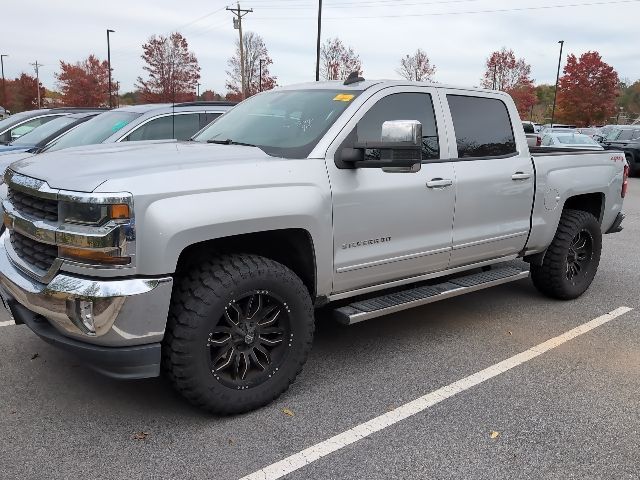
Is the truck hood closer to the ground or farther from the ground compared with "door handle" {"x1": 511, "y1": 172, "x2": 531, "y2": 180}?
farther from the ground

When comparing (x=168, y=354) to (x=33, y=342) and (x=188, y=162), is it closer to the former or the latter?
(x=188, y=162)

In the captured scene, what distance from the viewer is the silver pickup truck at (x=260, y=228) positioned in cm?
295

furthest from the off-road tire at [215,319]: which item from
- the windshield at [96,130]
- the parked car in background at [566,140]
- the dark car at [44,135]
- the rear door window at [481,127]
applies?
the parked car in background at [566,140]

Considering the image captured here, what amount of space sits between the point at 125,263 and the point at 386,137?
1.65 meters

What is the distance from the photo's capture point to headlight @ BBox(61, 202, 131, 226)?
2.86 m

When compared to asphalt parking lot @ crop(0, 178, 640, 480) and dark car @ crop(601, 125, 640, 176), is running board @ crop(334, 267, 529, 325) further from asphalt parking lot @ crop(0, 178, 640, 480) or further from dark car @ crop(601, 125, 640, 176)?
dark car @ crop(601, 125, 640, 176)

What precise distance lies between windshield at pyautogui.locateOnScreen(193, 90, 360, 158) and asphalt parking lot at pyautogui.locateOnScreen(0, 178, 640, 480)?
156 centimetres

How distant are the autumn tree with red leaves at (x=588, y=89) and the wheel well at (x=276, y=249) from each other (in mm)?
56400

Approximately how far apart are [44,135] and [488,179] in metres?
7.39

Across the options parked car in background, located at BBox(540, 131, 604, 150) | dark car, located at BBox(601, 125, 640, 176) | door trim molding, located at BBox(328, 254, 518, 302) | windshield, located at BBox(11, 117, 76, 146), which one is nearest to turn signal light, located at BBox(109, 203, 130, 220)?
door trim molding, located at BBox(328, 254, 518, 302)

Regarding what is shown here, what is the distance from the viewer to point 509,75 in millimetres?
56719

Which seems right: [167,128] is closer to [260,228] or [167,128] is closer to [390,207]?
[390,207]

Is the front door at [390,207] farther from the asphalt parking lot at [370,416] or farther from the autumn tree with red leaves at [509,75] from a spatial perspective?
the autumn tree with red leaves at [509,75]

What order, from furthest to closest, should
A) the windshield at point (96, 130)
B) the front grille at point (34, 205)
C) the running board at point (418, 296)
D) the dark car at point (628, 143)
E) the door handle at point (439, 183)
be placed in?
the dark car at point (628, 143) < the windshield at point (96, 130) < the door handle at point (439, 183) < the running board at point (418, 296) < the front grille at point (34, 205)
